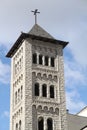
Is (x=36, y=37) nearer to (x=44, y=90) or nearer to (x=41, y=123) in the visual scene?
(x=44, y=90)

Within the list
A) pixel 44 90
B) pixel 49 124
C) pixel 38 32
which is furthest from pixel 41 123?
pixel 38 32

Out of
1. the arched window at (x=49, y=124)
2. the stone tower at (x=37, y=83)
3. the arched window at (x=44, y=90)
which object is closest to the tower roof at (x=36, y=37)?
the stone tower at (x=37, y=83)

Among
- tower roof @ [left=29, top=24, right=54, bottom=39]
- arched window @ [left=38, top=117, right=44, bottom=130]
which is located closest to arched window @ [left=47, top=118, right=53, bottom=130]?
arched window @ [left=38, top=117, right=44, bottom=130]

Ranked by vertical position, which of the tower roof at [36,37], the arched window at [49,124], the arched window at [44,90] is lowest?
the arched window at [49,124]

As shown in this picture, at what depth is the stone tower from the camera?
5734cm

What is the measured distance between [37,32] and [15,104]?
1051 centimetres

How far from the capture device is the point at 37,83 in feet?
195

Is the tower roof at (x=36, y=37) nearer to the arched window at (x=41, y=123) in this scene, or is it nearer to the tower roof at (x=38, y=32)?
the tower roof at (x=38, y=32)

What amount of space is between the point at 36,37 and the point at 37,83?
6.63 meters

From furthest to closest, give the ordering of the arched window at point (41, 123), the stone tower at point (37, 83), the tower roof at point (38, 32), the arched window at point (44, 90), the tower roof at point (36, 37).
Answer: the tower roof at point (38, 32)
the tower roof at point (36, 37)
the arched window at point (44, 90)
the stone tower at point (37, 83)
the arched window at point (41, 123)

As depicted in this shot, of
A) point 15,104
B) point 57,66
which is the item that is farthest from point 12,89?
point 57,66

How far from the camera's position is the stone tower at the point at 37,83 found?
5734cm

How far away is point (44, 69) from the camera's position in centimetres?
6069

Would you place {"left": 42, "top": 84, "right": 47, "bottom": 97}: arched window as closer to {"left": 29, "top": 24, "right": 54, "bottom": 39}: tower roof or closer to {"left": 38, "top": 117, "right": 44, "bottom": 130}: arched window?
{"left": 38, "top": 117, "right": 44, "bottom": 130}: arched window
